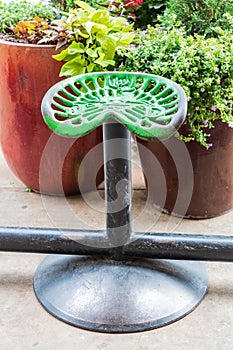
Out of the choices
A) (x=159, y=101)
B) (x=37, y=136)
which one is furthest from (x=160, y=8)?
(x=159, y=101)

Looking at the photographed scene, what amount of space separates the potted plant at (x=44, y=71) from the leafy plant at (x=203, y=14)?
0.26 m

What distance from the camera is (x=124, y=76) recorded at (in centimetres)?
213

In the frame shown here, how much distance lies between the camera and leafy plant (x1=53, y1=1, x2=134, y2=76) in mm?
2418

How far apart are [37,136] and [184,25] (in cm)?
88

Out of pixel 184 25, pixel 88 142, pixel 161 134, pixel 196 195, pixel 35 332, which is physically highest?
pixel 184 25

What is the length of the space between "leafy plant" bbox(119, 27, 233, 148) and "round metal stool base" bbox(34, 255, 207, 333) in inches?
23.4

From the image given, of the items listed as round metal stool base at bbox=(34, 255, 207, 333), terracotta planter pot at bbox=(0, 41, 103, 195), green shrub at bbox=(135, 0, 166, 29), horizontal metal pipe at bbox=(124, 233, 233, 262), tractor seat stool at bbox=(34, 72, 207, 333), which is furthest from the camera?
green shrub at bbox=(135, 0, 166, 29)

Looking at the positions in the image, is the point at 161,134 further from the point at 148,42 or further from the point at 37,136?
the point at 37,136

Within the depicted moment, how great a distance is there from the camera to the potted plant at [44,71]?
2.45m

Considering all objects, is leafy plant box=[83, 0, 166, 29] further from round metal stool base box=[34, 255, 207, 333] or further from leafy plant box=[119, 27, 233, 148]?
round metal stool base box=[34, 255, 207, 333]

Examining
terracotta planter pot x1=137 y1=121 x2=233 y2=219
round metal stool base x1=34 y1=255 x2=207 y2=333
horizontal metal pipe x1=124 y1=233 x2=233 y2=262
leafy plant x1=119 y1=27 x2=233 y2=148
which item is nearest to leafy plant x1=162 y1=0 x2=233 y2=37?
leafy plant x1=119 y1=27 x2=233 y2=148

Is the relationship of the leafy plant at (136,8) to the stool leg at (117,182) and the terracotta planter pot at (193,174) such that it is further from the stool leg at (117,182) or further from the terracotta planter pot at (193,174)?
the stool leg at (117,182)

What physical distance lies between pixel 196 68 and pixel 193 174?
533 millimetres

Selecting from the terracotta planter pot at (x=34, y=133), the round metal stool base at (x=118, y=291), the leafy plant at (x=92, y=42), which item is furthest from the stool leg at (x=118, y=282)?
the terracotta planter pot at (x=34, y=133)
